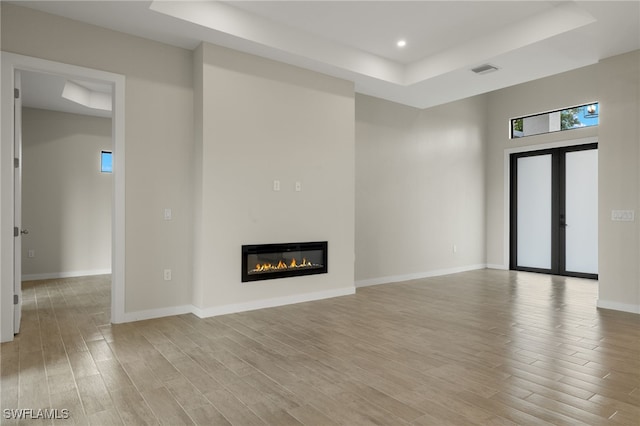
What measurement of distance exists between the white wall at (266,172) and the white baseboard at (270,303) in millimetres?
12

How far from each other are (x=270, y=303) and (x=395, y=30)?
11.4 ft

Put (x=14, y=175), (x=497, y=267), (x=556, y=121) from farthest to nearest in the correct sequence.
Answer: (x=497, y=267), (x=556, y=121), (x=14, y=175)

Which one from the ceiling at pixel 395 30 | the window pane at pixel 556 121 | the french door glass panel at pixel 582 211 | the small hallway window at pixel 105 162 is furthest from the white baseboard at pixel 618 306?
the small hallway window at pixel 105 162

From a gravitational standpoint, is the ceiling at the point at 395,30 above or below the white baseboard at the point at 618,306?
above

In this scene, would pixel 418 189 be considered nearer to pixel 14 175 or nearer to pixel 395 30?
pixel 395 30

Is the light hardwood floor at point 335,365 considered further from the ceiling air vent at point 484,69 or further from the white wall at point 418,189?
the ceiling air vent at point 484,69

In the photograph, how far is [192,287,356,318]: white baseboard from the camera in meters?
4.08

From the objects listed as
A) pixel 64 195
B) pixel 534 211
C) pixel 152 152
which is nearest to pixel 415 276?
pixel 534 211

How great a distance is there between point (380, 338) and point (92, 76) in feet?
12.0

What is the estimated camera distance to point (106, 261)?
7023 mm

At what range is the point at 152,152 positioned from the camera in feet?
13.3

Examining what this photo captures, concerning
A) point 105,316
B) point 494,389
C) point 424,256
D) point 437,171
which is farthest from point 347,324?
point 437,171

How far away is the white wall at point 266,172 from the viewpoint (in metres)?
4.11

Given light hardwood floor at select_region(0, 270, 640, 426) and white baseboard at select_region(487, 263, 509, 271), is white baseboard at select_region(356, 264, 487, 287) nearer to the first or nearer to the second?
white baseboard at select_region(487, 263, 509, 271)
